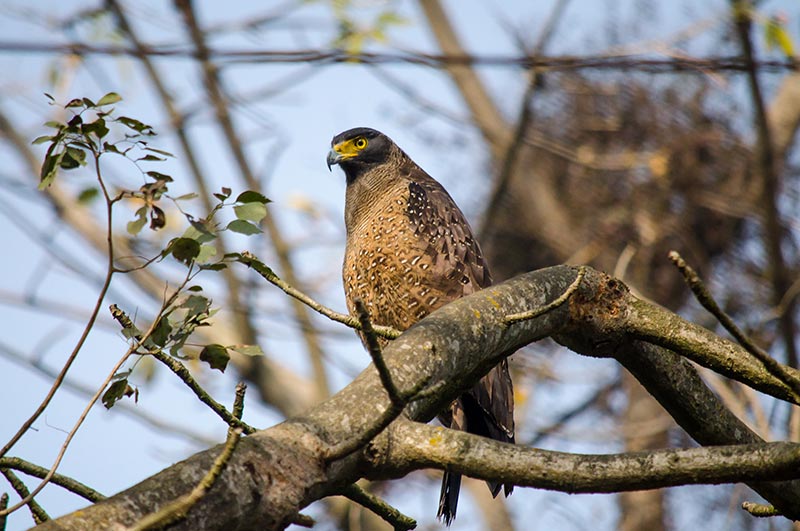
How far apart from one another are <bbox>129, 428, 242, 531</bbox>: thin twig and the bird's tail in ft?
6.55

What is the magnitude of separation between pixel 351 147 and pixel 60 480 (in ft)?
11.1

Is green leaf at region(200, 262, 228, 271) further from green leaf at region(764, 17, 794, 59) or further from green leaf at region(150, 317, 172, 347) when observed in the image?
green leaf at region(764, 17, 794, 59)

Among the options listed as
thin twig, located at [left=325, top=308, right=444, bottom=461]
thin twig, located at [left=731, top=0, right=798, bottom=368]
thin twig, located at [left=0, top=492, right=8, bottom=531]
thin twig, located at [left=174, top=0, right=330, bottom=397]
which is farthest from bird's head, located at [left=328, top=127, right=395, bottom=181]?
thin twig, located at [left=0, top=492, right=8, bottom=531]

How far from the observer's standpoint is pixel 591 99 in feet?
31.2

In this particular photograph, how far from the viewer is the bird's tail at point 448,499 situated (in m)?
3.44

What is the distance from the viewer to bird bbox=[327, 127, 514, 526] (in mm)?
3818

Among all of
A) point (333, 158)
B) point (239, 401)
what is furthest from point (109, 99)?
point (333, 158)

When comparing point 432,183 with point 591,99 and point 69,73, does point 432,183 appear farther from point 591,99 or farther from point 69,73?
point 591,99

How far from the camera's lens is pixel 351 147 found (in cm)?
504

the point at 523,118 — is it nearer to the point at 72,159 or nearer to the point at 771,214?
the point at 771,214

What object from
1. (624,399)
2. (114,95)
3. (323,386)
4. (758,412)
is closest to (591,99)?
(624,399)

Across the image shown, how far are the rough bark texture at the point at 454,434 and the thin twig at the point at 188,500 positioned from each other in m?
0.05

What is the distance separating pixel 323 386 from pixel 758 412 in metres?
4.47

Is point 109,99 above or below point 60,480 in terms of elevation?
above
